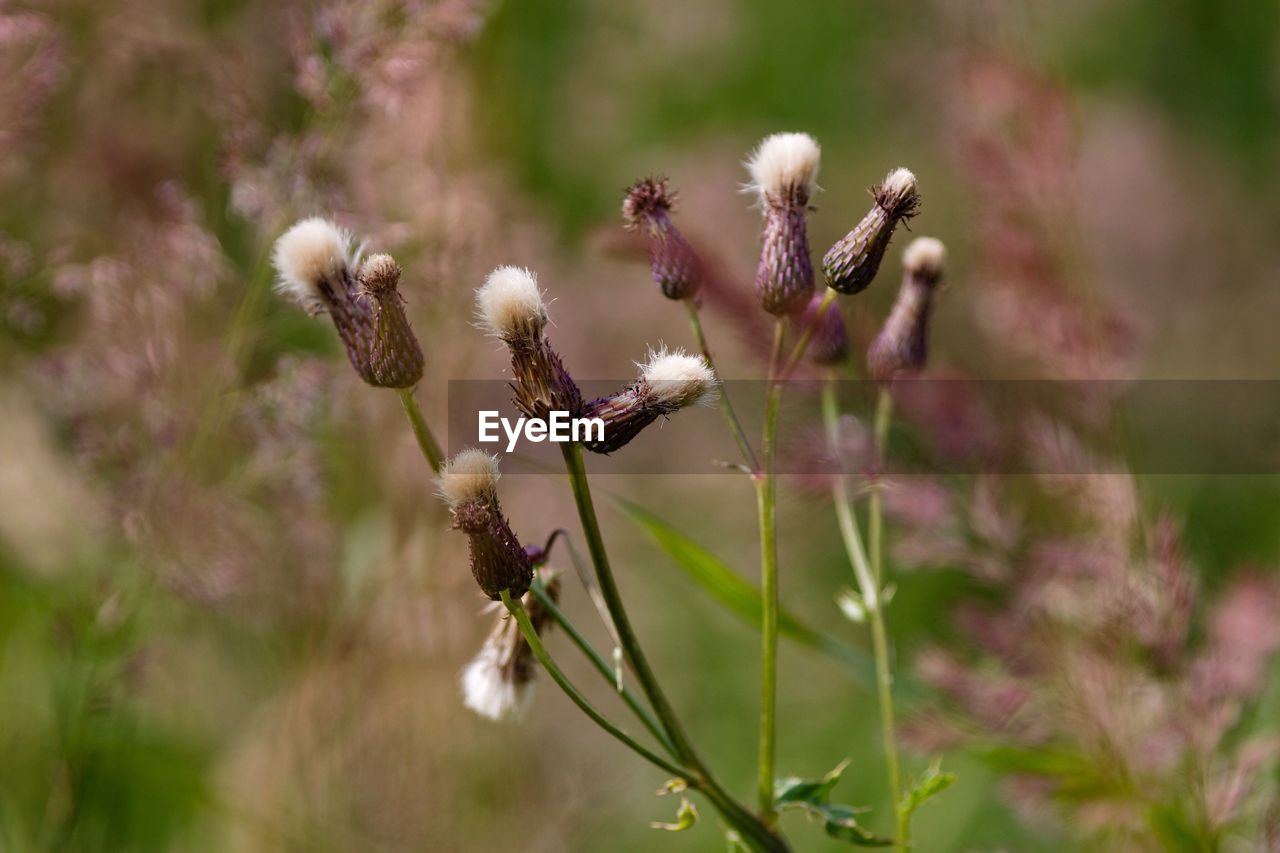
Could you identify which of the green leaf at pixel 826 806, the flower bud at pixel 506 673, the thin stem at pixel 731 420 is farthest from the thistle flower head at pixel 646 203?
the green leaf at pixel 826 806

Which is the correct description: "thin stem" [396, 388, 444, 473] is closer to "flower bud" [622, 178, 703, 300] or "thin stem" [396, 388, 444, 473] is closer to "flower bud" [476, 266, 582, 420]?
"flower bud" [476, 266, 582, 420]

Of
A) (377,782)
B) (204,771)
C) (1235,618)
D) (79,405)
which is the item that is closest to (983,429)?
(1235,618)

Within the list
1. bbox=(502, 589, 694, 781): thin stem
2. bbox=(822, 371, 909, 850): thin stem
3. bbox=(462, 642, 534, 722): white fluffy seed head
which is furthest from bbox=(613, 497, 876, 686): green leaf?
bbox=(502, 589, 694, 781): thin stem

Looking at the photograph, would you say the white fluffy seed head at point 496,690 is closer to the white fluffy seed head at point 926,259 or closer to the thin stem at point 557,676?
the thin stem at point 557,676

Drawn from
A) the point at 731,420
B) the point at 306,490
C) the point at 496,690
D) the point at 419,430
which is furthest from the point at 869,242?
the point at 306,490

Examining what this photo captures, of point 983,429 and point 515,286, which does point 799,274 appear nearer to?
point 515,286
